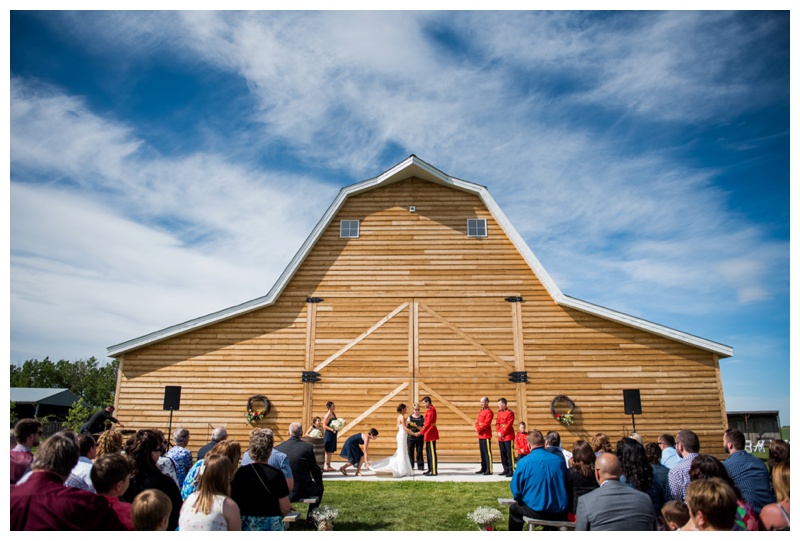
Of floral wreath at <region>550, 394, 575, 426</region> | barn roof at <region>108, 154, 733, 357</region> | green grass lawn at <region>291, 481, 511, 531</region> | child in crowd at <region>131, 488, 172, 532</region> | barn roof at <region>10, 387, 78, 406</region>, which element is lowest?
green grass lawn at <region>291, 481, 511, 531</region>

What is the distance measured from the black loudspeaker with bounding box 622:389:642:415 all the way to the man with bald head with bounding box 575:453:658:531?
32.2 ft

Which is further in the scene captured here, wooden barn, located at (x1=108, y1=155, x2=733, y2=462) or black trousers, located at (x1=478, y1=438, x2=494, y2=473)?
wooden barn, located at (x1=108, y1=155, x2=733, y2=462)

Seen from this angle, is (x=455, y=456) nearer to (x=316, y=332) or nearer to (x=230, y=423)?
(x=316, y=332)

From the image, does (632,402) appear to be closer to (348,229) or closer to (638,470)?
(348,229)

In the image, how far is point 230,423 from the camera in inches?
531

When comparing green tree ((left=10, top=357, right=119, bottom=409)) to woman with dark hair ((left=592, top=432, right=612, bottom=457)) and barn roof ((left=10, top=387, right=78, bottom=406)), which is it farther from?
woman with dark hair ((left=592, top=432, right=612, bottom=457))

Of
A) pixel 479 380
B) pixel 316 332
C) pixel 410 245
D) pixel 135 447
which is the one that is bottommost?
pixel 135 447

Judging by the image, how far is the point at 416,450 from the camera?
1232 cm

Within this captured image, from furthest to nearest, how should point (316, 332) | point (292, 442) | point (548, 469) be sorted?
1. point (316, 332)
2. point (292, 442)
3. point (548, 469)

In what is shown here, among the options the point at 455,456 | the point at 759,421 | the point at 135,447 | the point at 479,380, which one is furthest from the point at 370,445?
the point at 759,421

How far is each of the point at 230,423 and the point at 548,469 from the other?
10234 millimetres

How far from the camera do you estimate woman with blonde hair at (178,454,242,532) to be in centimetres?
353

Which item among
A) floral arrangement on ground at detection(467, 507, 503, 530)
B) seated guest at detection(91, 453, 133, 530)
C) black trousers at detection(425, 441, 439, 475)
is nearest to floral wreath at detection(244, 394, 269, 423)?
black trousers at detection(425, 441, 439, 475)

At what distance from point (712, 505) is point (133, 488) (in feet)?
13.4
